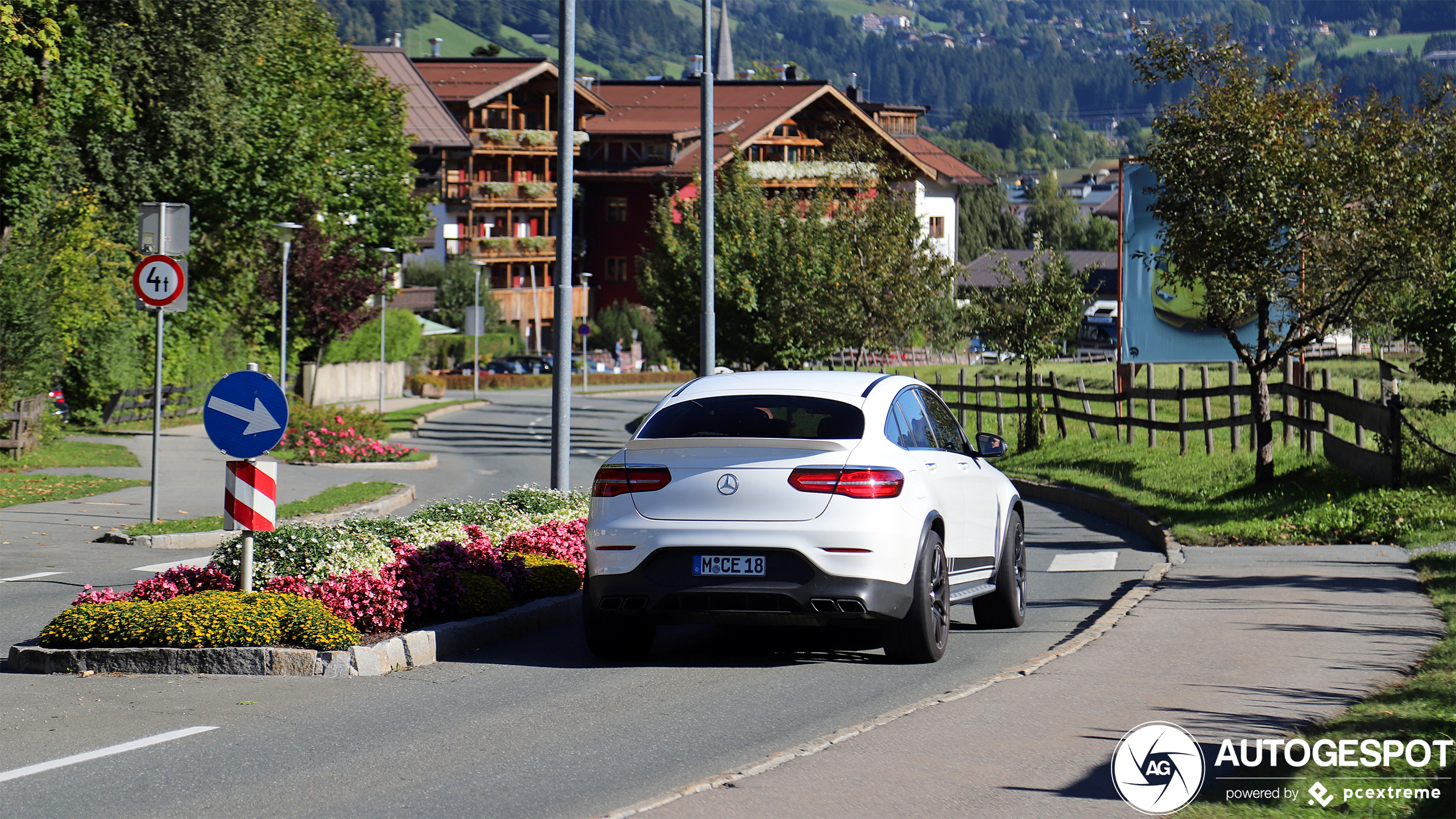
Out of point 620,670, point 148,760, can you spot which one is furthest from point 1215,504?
point 148,760

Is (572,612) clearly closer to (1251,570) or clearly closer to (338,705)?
(338,705)

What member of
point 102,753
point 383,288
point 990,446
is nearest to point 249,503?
point 102,753

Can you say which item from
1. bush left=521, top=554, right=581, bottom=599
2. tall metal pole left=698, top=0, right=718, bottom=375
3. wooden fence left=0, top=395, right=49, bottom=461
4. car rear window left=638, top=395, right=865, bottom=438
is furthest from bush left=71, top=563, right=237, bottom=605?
wooden fence left=0, top=395, right=49, bottom=461

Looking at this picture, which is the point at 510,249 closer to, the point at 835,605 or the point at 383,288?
the point at 383,288

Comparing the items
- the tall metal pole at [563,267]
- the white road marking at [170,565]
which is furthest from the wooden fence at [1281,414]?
the white road marking at [170,565]

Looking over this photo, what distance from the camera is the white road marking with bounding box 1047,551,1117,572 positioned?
15648 millimetres

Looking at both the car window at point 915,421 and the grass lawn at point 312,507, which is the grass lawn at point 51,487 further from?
the car window at point 915,421

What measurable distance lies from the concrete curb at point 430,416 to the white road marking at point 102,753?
30482 mm

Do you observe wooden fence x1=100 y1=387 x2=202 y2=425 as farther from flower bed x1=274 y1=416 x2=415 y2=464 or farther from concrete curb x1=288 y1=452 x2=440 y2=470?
concrete curb x1=288 y1=452 x2=440 y2=470

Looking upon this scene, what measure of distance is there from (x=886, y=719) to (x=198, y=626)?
13.3 ft

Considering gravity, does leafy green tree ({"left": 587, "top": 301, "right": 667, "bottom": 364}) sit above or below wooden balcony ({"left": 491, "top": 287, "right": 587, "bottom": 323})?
below

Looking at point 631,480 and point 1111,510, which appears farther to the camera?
point 1111,510

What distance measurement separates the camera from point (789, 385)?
31.9 ft

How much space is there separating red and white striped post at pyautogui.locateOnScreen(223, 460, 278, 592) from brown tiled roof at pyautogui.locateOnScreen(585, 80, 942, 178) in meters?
67.1
